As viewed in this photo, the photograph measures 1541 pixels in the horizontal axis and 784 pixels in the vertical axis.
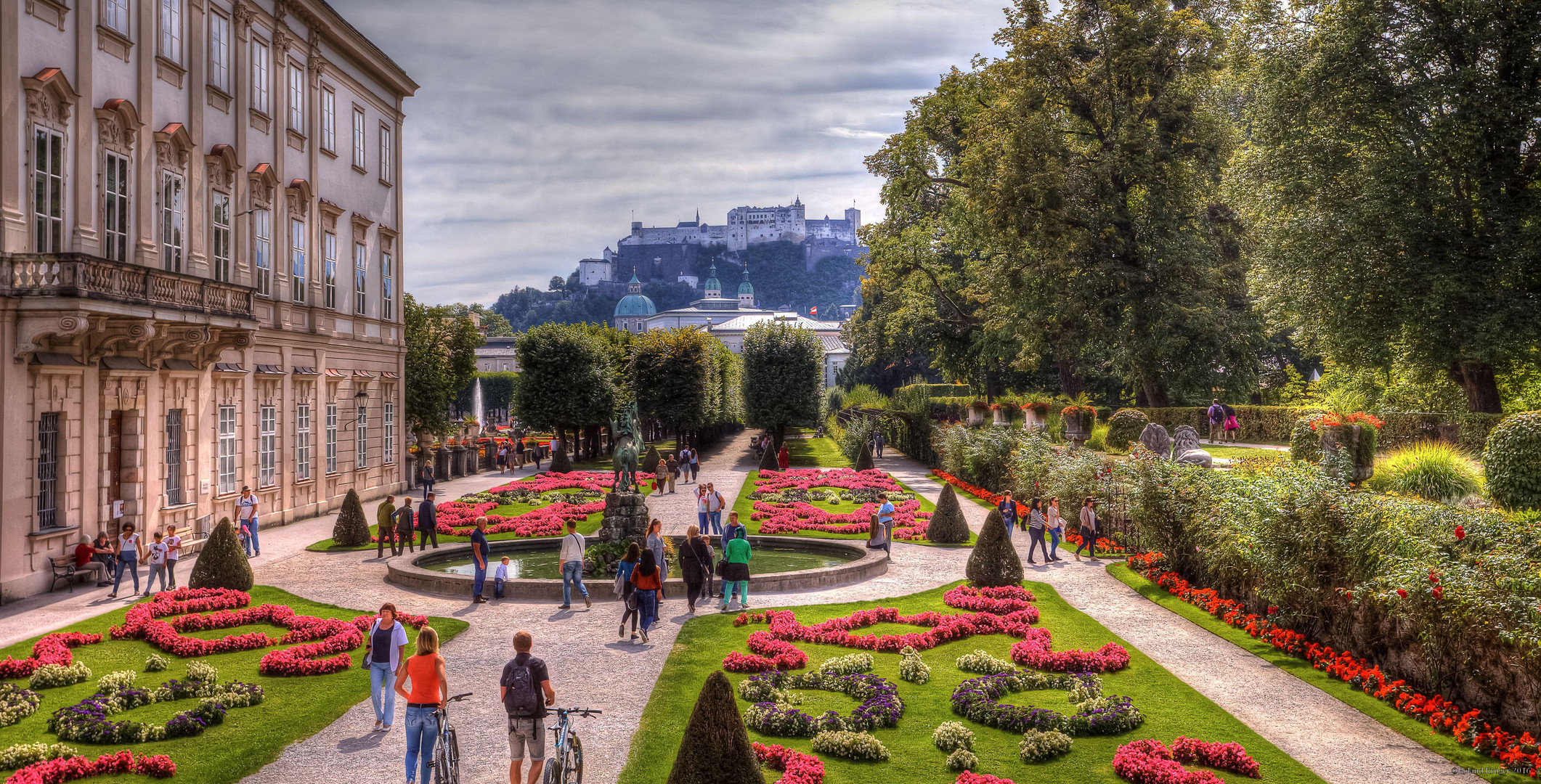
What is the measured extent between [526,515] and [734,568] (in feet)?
42.9

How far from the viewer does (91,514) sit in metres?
18.9

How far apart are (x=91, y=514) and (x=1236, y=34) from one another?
109 ft

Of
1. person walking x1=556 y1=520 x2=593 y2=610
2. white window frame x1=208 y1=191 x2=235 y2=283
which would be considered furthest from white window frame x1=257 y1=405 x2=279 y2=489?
person walking x1=556 y1=520 x2=593 y2=610

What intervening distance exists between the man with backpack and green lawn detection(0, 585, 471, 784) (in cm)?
301

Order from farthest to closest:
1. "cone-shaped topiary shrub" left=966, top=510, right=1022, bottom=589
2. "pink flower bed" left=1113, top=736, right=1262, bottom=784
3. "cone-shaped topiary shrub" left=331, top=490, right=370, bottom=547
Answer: "cone-shaped topiary shrub" left=331, top=490, right=370, bottom=547, "cone-shaped topiary shrub" left=966, top=510, right=1022, bottom=589, "pink flower bed" left=1113, top=736, right=1262, bottom=784

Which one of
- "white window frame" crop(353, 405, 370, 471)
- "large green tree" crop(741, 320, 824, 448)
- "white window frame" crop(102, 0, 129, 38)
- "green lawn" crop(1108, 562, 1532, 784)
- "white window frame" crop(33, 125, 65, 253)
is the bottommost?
"green lawn" crop(1108, 562, 1532, 784)

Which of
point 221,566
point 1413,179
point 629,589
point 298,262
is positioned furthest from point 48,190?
point 1413,179

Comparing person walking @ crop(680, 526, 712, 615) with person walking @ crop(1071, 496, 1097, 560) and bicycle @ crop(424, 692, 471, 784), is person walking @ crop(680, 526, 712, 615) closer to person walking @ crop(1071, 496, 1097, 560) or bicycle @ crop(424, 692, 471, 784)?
bicycle @ crop(424, 692, 471, 784)

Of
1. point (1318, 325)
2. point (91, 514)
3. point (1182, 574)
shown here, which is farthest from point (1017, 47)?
point (91, 514)

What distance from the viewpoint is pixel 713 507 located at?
2398 cm

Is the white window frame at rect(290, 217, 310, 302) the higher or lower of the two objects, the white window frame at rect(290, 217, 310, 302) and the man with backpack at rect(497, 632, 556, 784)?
the higher

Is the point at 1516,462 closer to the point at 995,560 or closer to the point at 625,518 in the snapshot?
the point at 995,560

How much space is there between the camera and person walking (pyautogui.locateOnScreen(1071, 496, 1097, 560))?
870 inches

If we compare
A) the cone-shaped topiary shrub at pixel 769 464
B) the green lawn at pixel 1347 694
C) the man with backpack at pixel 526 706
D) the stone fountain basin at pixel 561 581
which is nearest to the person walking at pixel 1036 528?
the green lawn at pixel 1347 694
